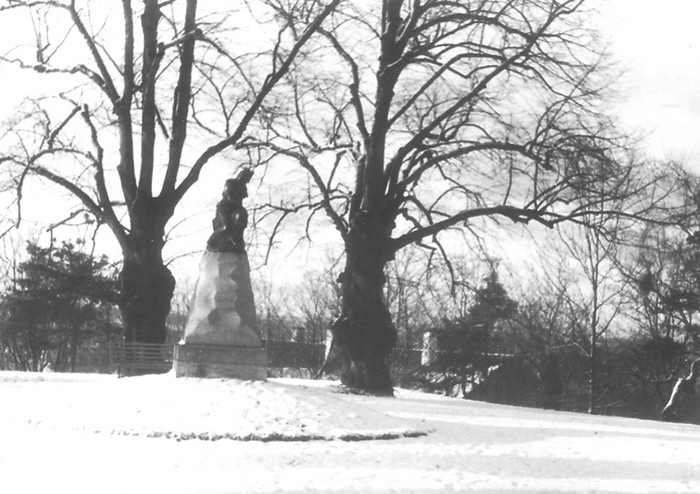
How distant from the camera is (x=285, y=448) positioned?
11.5 metres

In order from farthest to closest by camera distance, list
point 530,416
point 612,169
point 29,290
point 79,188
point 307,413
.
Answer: point 29,290
point 79,188
point 612,169
point 530,416
point 307,413

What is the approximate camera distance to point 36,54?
22359 millimetres

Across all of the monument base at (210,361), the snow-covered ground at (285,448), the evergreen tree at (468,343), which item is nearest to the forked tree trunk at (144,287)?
the snow-covered ground at (285,448)

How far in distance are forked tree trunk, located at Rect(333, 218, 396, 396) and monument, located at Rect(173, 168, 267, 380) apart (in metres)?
6.54

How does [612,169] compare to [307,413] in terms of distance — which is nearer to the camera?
[307,413]

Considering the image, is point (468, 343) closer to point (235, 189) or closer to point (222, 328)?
point (235, 189)

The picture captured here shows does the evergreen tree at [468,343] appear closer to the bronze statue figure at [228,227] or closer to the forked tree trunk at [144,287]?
the forked tree trunk at [144,287]

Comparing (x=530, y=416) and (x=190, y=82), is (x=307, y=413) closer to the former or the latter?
(x=530, y=416)

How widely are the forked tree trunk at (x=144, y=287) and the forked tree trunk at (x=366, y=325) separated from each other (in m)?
4.01

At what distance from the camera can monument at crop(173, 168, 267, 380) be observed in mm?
14492

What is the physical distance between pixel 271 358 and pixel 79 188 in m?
38.4

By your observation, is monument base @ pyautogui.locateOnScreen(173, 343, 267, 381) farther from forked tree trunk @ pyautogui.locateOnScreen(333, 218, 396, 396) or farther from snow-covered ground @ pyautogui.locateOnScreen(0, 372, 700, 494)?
forked tree trunk @ pyautogui.locateOnScreen(333, 218, 396, 396)

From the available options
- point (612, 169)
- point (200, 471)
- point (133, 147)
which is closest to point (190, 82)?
point (133, 147)

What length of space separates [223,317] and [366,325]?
716cm
